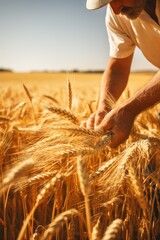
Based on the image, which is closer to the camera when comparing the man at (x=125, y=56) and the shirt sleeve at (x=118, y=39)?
the man at (x=125, y=56)

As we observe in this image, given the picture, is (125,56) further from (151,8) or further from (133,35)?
(151,8)

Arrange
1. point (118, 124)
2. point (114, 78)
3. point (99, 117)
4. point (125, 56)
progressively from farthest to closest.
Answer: point (125, 56) → point (114, 78) → point (99, 117) → point (118, 124)

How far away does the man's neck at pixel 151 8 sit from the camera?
2.09 metres

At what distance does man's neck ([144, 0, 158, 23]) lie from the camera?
2086mm

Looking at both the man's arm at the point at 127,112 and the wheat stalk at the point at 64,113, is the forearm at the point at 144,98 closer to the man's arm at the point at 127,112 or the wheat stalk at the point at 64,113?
the man's arm at the point at 127,112

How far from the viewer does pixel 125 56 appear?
2.54m

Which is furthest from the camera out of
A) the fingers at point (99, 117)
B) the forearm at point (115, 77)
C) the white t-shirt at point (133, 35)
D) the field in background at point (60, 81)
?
the field in background at point (60, 81)

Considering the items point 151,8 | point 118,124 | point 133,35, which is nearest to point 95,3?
point 151,8

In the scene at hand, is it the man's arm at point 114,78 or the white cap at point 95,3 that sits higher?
the white cap at point 95,3

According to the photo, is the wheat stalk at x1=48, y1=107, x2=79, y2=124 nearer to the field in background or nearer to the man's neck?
the field in background

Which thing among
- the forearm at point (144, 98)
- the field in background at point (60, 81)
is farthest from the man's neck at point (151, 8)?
the forearm at point (144, 98)

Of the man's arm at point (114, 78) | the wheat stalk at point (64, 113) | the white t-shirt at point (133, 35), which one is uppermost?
the white t-shirt at point (133, 35)

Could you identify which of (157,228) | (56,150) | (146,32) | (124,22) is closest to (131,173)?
(56,150)

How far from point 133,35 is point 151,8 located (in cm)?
35
